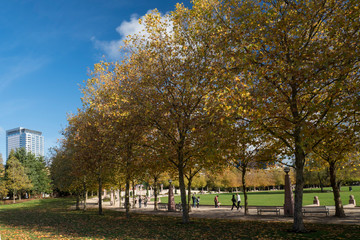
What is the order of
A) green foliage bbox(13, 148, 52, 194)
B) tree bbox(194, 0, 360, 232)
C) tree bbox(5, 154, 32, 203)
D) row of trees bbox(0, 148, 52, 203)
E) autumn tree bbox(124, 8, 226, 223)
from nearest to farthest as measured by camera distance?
tree bbox(194, 0, 360, 232)
autumn tree bbox(124, 8, 226, 223)
tree bbox(5, 154, 32, 203)
row of trees bbox(0, 148, 52, 203)
green foliage bbox(13, 148, 52, 194)

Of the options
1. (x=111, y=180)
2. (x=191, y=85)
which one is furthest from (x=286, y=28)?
(x=111, y=180)

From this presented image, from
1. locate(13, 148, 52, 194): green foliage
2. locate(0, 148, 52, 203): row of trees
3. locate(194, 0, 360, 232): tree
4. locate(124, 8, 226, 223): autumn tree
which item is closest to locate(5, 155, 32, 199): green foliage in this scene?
locate(0, 148, 52, 203): row of trees

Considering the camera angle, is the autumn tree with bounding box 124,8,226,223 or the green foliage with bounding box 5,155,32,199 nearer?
the autumn tree with bounding box 124,8,226,223

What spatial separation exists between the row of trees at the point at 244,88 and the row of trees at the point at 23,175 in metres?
52.3

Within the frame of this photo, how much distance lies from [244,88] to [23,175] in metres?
73.5

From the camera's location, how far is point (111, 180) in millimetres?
38844

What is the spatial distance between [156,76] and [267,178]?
67808 millimetres

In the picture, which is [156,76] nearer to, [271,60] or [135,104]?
[135,104]

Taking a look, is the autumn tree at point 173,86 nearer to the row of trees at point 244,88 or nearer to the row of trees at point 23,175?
the row of trees at point 244,88

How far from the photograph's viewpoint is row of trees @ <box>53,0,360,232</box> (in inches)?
546

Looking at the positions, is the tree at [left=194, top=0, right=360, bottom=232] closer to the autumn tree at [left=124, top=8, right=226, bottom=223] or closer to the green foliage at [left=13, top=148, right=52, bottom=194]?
the autumn tree at [left=124, top=8, right=226, bottom=223]

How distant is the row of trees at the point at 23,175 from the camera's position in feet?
227

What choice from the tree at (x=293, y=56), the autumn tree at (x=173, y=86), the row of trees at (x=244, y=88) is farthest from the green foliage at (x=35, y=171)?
the tree at (x=293, y=56)

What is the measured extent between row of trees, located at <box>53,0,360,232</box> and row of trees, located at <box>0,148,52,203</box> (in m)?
52.3
